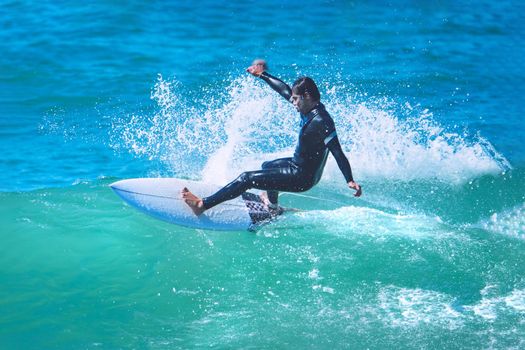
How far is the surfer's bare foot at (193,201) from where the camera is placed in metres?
8.62


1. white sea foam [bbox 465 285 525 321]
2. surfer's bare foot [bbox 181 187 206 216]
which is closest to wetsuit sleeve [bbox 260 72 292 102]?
surfer's bare foot [bbox 181 187 206 216]

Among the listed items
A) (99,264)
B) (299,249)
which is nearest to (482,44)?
(299,249)

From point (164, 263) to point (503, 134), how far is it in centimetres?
780

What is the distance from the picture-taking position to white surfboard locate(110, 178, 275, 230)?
28.9ft

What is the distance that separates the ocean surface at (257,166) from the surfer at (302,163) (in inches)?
33.7

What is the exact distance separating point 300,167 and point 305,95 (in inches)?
32.0

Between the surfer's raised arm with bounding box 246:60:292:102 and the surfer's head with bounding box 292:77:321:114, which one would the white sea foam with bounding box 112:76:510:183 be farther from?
the surfer's head with bounding box 292:77:321:114

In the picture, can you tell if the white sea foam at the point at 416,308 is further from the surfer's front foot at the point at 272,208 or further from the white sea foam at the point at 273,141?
the white sea foam at the point at 273,141

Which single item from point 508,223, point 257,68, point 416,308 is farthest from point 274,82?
point 508,223

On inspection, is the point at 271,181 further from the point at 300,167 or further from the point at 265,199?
the point at 265,199

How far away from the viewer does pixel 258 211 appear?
29.4ft

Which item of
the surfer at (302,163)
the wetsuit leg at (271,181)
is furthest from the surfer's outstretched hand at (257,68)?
the wetsuit leg at (271,181)

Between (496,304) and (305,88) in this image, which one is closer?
(496,304)

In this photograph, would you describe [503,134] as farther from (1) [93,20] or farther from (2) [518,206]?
(1) [93,20]
